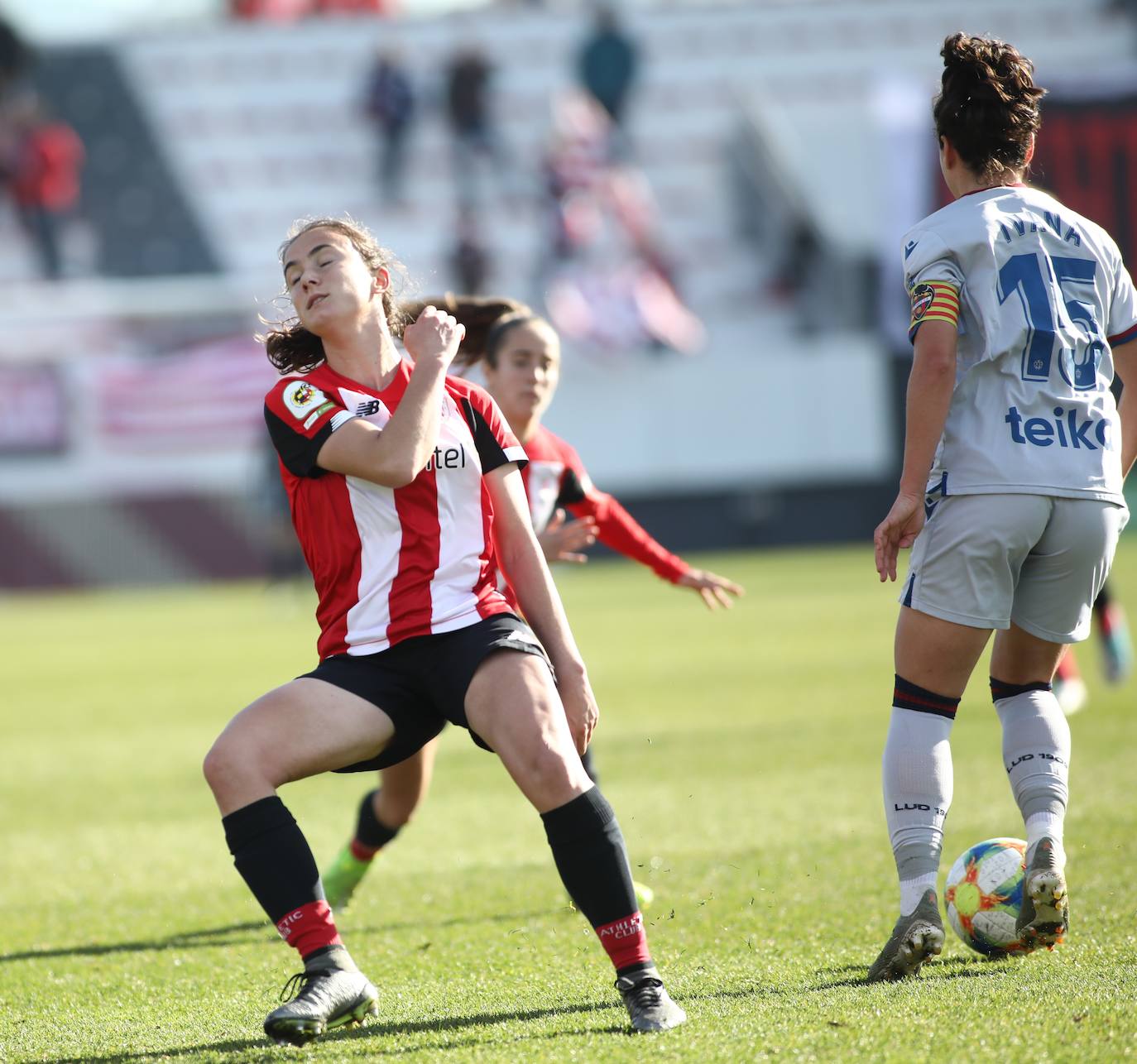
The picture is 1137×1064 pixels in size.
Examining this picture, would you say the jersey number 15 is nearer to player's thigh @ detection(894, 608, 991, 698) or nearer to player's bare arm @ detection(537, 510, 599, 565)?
player's thigh @ detection(894, 608, 991, 698)

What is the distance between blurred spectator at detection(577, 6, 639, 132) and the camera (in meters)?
35.3

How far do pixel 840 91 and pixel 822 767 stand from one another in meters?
31.8

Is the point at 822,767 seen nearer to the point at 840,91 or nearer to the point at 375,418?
the point at 375,418

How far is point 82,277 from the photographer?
106 feet

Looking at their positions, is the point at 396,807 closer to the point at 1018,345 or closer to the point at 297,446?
the point at 297,446

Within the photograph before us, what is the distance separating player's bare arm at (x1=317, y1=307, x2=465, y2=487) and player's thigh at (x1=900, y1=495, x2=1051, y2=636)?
1.23 meters

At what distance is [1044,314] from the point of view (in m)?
3.86

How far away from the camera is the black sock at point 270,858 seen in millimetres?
3498

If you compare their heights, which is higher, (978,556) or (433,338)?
(433,338)

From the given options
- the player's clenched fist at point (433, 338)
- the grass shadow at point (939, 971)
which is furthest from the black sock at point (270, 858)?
the grass shadow at point (939, 971)

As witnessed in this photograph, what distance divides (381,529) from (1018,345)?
1571 millimetres

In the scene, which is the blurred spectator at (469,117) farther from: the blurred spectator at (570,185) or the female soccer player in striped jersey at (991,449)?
the female soccer player in striped jersey at (991,449)

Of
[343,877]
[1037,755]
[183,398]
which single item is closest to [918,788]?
[1037,755]

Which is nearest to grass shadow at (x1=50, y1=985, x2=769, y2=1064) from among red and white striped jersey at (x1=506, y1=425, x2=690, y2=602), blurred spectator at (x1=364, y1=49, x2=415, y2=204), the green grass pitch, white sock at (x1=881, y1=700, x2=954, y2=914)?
the green grass pitch
